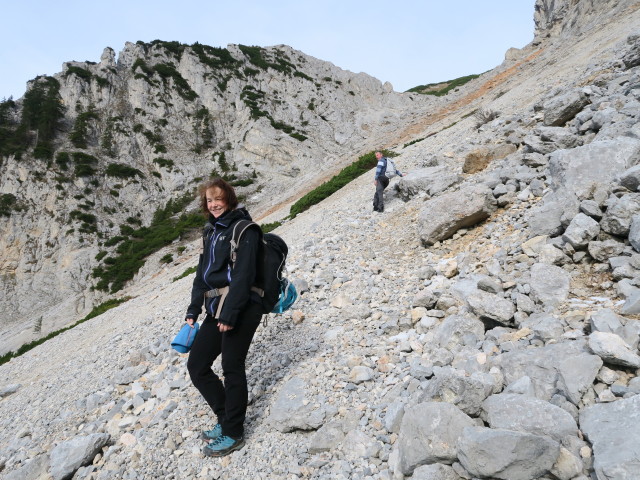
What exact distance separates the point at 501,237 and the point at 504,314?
2.46 metres

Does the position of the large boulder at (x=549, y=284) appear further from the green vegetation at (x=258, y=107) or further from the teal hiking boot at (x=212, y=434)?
the green vegetation at (x=258, y=107)

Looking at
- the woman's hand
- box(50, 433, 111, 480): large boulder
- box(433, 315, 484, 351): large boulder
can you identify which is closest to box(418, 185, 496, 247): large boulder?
box(433, 315, 484, 351): large boulder

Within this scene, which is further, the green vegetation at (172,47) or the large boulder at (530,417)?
the green vegetation at (172,47)

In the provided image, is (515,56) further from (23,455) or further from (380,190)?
(23,455)

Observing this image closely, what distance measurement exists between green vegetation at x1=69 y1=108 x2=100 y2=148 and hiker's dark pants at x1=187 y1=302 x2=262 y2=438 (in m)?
54.6

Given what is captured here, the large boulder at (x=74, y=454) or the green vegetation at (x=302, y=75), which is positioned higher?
the green vegetation at (x=302, y=75)

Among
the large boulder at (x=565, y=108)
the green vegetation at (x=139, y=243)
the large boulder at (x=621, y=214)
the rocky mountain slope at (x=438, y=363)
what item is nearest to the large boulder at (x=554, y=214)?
the rocky mountain slope at (x=438, y=363)

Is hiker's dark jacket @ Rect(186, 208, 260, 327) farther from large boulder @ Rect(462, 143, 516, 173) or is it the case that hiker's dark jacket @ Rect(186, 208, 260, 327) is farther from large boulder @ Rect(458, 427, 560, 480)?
large boulder @ Rect(462, 143, 516, 173)

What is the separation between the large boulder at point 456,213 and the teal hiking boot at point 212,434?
5147mm

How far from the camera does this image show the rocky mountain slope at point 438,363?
271 centimetres

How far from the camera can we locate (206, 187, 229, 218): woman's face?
4023 millimetres

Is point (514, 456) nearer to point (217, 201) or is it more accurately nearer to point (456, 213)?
point (217, 201)

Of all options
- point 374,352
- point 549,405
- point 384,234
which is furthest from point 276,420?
point 384,234

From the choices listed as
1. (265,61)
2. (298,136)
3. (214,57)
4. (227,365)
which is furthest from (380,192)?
(265,61)
